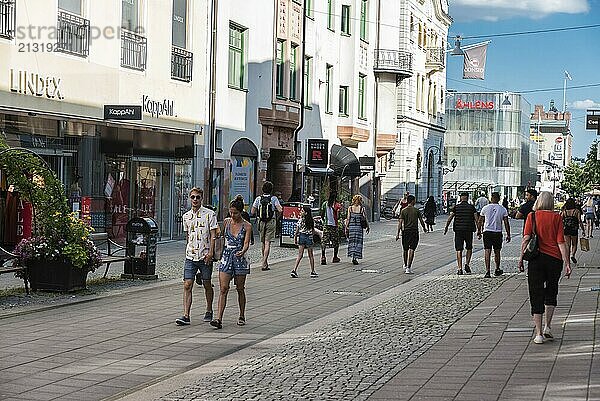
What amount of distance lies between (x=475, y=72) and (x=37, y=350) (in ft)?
154

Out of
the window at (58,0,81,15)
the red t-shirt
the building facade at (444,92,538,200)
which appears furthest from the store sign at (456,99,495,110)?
the red t-shirt

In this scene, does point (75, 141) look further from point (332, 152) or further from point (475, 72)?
point (475, 72)

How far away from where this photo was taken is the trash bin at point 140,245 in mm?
18191

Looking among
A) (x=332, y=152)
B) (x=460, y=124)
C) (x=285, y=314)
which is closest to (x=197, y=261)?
(x=285, y=314)

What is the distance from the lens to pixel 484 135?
11612 cm

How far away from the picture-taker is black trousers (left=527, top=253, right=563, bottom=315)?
11875 mm

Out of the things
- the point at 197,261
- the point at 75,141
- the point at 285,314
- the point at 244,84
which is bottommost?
the point at 285,314

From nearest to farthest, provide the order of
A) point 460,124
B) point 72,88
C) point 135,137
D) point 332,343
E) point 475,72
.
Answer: point 332,343 < point 72,88 < point 135,137 < point 475,72 < point 460,124

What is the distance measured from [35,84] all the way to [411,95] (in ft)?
139

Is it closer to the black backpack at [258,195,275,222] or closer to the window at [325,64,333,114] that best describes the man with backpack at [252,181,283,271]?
the black backpack at [258,195,275,222]

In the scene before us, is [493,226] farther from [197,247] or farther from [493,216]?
[197,247]

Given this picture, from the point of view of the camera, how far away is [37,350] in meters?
10.7

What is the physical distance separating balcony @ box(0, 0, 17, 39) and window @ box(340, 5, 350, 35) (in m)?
26.5

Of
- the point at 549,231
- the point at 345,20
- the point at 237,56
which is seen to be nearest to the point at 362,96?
the point at 345,20
